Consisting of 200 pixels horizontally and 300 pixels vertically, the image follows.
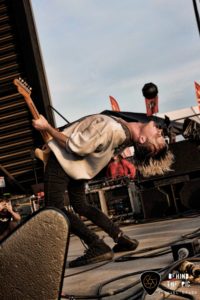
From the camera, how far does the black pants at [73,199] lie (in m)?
3.09

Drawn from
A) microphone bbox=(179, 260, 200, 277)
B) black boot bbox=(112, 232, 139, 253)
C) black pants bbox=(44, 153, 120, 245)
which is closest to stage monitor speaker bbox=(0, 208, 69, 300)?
microphone bbox=(179, 260, 200, 277)

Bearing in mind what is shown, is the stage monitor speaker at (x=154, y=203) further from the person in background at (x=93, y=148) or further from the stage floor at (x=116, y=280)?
the person in background at (x=93, y=148)

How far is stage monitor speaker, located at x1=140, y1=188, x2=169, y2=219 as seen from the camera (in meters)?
7.23

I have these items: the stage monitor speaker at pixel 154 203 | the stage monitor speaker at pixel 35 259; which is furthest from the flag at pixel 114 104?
the stage monitor speaker at pixel 35 259

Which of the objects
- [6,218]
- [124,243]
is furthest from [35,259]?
[6,218]

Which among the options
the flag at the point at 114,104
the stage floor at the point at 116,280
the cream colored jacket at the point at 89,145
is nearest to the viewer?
the stage floor at the point at 116,280

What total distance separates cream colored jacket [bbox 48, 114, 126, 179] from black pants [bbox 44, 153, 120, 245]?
0.08 metres

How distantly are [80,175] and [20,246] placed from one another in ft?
7.17

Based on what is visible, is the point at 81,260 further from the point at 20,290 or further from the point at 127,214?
the point at 127,214

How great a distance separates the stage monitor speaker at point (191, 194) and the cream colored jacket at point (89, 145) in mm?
4266

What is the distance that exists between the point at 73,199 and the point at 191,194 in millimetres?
4218

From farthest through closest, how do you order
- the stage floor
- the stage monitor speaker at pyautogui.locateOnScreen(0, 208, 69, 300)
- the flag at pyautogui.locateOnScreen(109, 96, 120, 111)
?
the flag at pyautogui.locateOnScreen(109, 96, 120, 111), the stage floor, the stage monitor speaker at pyautogui.locateOnScreen(0, 208, 69, 300)

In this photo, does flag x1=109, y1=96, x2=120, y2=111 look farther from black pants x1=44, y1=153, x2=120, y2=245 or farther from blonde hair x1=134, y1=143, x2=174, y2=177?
blonde hair x1=134, y1=143, x2=174, y2=177

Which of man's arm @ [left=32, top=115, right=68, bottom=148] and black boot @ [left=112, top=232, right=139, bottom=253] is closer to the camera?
man's arm @ [left=32, top=115, right=68, bottom=148]
